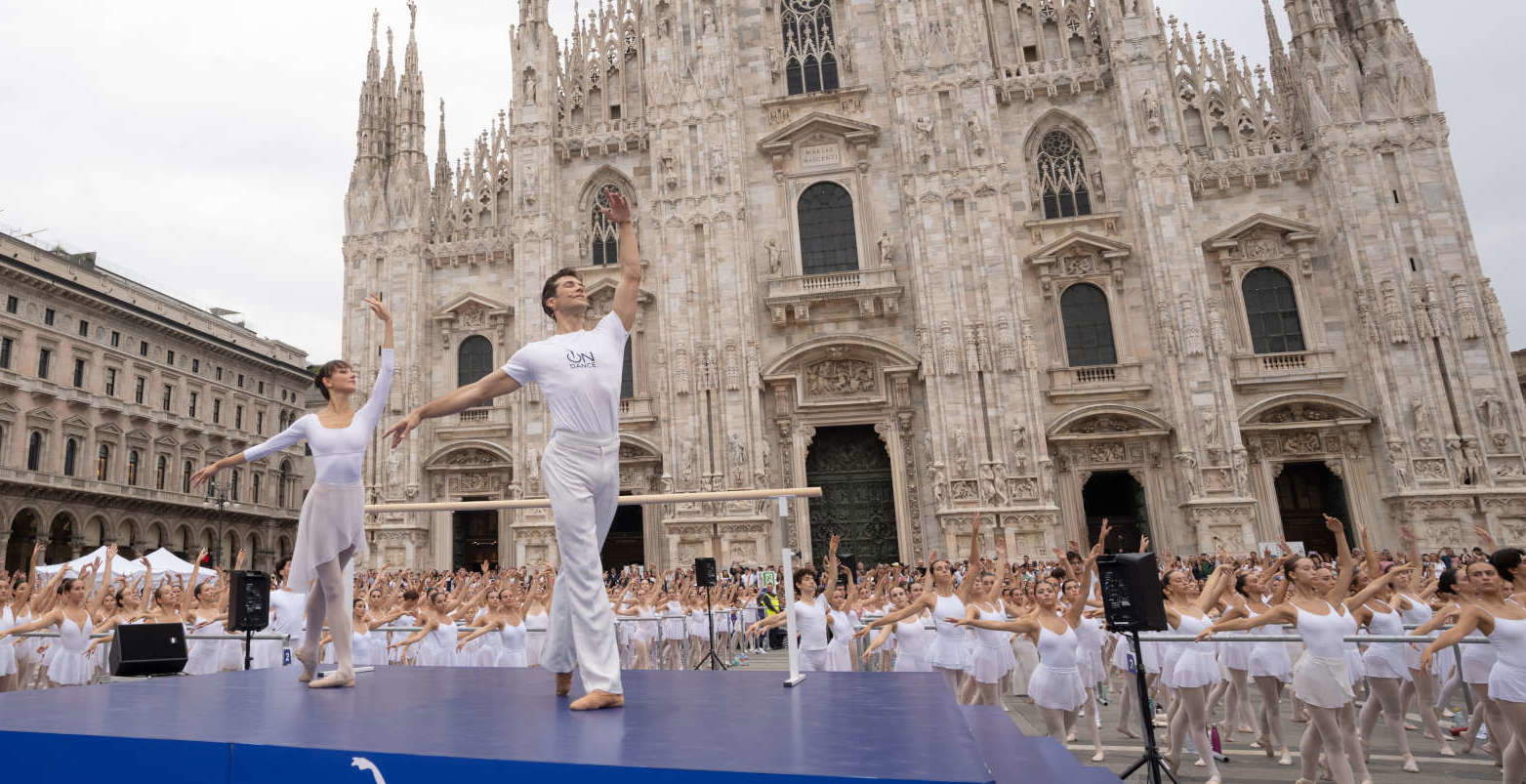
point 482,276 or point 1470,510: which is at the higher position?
point 482,276

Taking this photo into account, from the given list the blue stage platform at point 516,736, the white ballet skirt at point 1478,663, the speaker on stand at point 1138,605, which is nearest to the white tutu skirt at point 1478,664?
the white ballet skirt at point 1478,663

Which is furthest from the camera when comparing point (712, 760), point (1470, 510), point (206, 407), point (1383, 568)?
point (206, 407)

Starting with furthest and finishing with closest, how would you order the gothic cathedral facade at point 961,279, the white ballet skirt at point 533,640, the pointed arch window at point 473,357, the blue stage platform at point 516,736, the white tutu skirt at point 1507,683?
1. the pointed arch window at point 473,357
2. the gothic cathedral facade at point 961,279
3. the white ballet skirt at point 533,640
4. the white tutu skirt at point 1507,683
5. the blue stage platform at point 516,736

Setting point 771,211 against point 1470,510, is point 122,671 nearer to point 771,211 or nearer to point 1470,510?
point 771,211

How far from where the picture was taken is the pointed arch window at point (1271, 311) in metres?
24.4

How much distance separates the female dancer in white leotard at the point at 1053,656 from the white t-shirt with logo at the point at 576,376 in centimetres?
467

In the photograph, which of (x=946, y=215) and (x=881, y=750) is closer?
(x=881, y=750)

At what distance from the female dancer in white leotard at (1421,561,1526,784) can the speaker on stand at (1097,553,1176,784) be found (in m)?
2.19

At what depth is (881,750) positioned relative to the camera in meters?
3.24

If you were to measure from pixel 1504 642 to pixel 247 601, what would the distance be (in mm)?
10269

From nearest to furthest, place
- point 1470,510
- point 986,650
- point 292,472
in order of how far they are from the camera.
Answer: point 986,650
point 1470,510
point 292,472

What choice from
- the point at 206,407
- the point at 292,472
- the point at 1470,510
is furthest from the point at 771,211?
the point at 292,472

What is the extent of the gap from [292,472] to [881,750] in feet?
188

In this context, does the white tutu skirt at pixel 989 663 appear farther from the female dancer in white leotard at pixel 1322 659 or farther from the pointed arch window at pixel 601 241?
the pointed arch window at pixel 601 241
